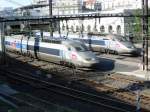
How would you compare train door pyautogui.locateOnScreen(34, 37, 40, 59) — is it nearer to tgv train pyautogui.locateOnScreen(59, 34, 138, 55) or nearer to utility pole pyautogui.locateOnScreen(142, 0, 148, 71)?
tgv train pyautogui.locateOnScreen(59, 34, 138, 55)

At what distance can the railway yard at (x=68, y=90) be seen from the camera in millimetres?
21234

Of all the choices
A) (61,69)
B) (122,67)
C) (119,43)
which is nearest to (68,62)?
(61,69)

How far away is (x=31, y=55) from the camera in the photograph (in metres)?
43.2

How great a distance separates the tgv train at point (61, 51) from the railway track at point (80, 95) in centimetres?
507

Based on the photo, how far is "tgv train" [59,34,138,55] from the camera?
44000mm

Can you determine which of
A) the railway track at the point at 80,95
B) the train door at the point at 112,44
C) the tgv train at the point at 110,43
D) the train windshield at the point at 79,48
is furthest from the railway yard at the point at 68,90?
the train door at the point at 112,44

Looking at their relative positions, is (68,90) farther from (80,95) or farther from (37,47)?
(37,47)

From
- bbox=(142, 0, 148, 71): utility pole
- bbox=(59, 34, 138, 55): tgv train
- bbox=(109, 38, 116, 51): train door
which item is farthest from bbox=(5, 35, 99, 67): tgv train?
bbox=(109, 38, 116, 51): train door

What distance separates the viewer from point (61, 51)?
36438 mm

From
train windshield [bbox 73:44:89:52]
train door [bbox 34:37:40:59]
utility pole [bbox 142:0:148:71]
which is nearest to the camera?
utility pole [bbox 142:0:148:71]

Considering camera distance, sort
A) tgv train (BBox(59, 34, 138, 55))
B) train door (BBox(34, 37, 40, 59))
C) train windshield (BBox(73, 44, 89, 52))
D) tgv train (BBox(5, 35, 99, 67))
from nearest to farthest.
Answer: tgv train (BBox(5, 35, 99, 67)) → train windshield (BBox(73, 44, 89, 52)) → train door (BBox(34, 37, 40, 59)) → tgv train (BBox(59, 34, 138, 55))

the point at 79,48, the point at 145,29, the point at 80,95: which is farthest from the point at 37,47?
the point at 80,95

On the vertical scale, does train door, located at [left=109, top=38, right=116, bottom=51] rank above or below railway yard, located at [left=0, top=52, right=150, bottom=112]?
above

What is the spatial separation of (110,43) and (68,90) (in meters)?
20.4
